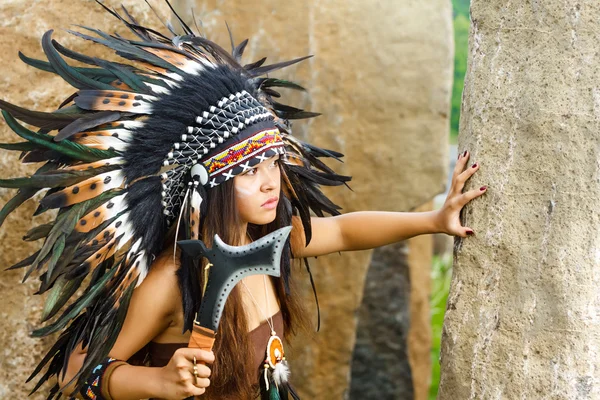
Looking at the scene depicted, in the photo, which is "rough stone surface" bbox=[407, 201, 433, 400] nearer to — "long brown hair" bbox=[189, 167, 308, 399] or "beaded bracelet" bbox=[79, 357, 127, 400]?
"long brown hair" bbox=[189, 167, 308, 399]

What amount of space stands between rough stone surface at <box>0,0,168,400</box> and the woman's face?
827mm

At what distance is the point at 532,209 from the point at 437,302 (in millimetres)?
3060

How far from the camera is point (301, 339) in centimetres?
323

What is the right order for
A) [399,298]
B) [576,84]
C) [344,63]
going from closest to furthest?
1. [576,84]
2. [344,63]
3. [399,298]

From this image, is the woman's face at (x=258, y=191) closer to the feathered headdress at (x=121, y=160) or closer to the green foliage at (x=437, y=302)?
the feathered headdress at (x=121, y=160)

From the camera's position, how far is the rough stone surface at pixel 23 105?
2.52m

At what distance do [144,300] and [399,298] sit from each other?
1.66 m

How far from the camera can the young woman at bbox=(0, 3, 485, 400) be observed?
190 cm

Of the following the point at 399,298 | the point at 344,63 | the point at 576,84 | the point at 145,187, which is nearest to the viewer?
the point at 576,84

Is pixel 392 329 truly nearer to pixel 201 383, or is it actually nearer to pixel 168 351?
pixel 168 351

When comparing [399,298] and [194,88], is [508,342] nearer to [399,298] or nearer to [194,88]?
[194,88]

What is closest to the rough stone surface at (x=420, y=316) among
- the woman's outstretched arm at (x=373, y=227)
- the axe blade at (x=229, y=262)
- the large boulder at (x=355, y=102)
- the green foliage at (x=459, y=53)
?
the large boulder at (x=355, y=102)

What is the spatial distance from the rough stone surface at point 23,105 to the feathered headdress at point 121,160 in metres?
0.53

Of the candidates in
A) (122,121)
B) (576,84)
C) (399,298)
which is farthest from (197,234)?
(399,298)
